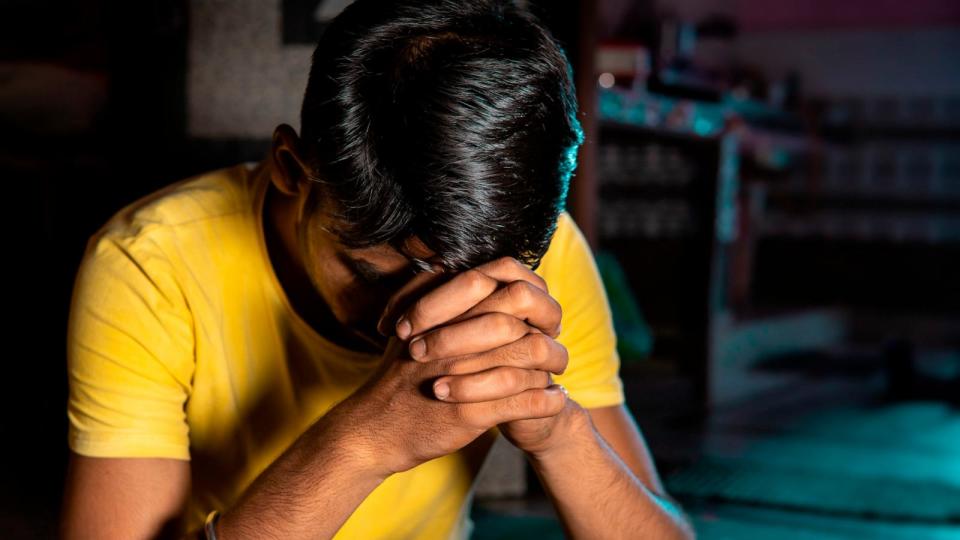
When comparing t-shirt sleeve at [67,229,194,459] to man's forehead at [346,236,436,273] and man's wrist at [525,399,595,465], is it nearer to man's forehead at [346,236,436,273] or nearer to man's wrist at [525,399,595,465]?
man's forehead at [346,236,436,273]

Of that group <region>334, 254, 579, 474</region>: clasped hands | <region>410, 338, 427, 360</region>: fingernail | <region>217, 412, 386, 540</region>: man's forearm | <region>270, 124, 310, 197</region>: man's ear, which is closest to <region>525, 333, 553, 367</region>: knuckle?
<region>334, 254, 579, 474</region>: clasped hands

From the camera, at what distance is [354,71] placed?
1.02 metres

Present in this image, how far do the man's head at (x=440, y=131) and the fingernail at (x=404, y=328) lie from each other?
0.22ft

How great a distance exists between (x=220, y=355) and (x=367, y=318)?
0.74ft

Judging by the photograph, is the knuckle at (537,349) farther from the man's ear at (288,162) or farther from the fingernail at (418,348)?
the man's ear at (288,162)

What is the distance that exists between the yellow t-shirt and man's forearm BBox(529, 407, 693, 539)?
179 mm

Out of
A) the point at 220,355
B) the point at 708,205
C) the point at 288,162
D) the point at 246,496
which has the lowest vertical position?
the point at 708,205

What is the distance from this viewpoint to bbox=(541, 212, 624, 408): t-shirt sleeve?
138 centimetres

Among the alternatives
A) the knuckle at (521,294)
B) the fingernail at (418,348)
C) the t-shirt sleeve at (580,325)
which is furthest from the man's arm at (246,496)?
the t-shirt sleeve at (580,325)

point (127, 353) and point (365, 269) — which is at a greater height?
point (365, 269)

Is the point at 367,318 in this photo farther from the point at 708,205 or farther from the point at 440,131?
the point at 708,205

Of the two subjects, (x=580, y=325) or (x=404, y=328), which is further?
(x=580, y=325)

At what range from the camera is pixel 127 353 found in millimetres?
1146

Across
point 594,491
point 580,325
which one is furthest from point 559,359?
point 580,325
